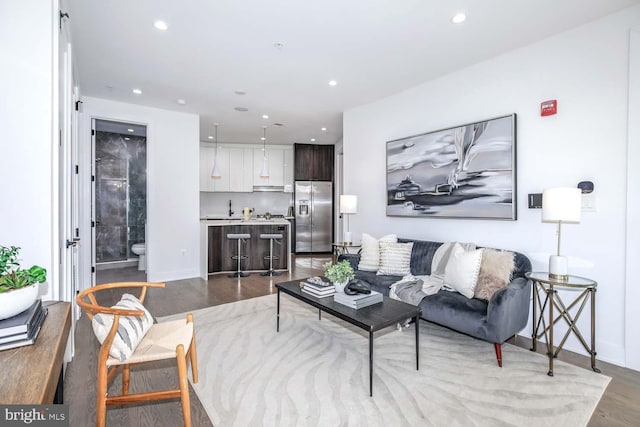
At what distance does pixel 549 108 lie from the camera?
2.96m

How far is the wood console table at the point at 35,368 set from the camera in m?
0.87

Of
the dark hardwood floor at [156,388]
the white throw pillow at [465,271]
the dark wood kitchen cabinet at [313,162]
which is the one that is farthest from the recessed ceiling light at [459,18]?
the dark wood kitchen cabinet at [313,162]

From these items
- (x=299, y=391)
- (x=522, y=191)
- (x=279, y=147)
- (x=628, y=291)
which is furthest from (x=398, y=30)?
(x=279, y=147)

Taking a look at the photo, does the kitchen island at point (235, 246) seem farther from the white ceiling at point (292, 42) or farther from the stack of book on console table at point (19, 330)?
the stack of book on console table at point (19, 330)

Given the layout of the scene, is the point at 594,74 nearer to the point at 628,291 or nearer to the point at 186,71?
the point at 628,291

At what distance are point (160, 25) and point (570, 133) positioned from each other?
375 cm

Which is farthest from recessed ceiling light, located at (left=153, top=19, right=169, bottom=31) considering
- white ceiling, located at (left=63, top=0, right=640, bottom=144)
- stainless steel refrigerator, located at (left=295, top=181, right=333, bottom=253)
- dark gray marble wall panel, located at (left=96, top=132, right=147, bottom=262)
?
stainless steel refrigerator, located at (left=295, top=181, right=333, bottom=253)

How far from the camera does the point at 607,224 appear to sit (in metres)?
2.65

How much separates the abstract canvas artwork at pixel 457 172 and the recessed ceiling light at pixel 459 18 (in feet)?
3.60

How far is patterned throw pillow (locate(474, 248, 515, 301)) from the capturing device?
9.36 feet

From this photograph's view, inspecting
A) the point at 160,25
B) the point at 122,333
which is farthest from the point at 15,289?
the point at 160,25

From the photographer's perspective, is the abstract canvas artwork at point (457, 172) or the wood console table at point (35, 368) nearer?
the wood console table at point (35, 368)

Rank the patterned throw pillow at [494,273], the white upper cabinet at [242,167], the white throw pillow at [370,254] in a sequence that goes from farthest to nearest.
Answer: the white upper cabinet at [242,167], the white throw pillow at [370,254], the patterned throw pillow at [494,273]

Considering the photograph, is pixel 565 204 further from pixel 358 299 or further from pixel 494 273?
pixel 358 299
